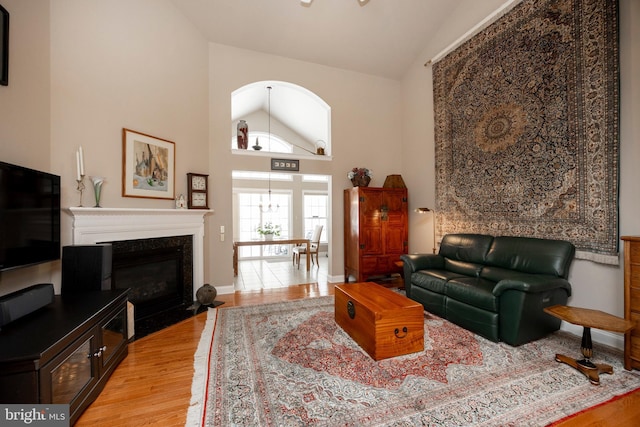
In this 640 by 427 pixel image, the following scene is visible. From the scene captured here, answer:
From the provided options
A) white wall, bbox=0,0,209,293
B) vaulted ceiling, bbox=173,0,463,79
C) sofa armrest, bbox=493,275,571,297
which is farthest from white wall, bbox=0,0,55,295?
sofa armrest, bbox=493,275,571,297

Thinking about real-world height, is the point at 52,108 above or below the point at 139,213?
above

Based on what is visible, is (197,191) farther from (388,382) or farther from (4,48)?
(388,382)

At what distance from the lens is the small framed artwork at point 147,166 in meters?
2.92

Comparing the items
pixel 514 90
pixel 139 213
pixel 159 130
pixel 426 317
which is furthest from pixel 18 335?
pixel 514 90

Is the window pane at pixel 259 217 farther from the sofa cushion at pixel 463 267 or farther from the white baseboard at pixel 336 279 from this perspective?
the sofa cushion at pixel 463 267

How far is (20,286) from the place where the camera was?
6.56 ft

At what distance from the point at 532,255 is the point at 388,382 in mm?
2120

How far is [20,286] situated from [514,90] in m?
5.27

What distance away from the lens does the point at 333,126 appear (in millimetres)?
4832

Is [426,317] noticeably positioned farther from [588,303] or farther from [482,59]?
[482,59]

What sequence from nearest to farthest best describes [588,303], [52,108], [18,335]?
[18,335]
[52,108]
[588,303]

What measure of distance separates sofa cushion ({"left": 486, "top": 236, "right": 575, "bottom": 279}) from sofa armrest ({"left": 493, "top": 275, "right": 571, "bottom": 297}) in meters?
0.16

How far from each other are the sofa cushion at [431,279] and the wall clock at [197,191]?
10.3 feet

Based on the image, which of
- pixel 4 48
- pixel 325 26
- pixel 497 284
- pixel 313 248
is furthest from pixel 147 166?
pixel 313 248
